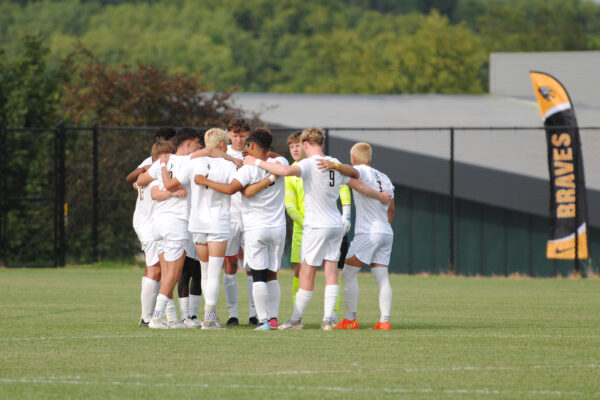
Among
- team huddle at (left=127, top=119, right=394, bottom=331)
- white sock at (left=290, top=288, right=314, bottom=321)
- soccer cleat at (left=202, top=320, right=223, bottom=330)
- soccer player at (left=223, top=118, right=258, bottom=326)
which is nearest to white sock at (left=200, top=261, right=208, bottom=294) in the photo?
team huddle at (left=127, top=119, right=394, bottom=331)

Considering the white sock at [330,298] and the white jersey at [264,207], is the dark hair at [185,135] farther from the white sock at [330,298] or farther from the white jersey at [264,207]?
the white sock at [330,298]

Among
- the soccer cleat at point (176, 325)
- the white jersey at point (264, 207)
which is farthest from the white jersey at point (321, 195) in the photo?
the soccer cleat at point (176, 325)

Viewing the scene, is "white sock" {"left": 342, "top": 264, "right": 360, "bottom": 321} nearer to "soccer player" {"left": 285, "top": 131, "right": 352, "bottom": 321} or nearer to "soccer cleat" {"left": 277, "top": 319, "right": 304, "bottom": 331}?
"soccer player" {"left": 285, "top": 131, "right": 352, "bottom": 321}

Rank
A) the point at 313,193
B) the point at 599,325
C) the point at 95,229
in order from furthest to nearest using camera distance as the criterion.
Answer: the point at 95,229 < the point at 599,325 < the point at 313,193

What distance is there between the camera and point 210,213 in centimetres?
1041

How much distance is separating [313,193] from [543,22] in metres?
83.8

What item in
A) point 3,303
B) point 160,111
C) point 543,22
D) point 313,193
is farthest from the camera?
point 543,22

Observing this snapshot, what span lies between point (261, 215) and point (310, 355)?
2.23 metres

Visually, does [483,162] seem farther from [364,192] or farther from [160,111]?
[364,192]

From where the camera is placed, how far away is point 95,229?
22.4m

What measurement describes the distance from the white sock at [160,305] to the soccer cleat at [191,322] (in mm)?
398

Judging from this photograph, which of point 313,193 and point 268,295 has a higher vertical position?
point 313,193

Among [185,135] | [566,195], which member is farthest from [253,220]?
[566,195]

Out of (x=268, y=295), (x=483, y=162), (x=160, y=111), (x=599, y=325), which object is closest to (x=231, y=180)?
(x=268, y=295)
